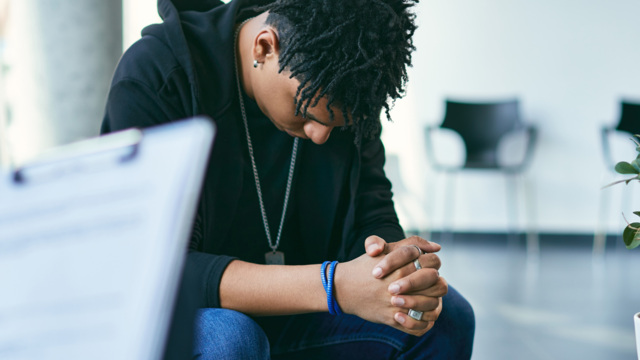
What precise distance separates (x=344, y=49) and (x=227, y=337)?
0.48 meters

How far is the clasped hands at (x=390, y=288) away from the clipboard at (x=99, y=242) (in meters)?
0.52

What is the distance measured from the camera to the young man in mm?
740

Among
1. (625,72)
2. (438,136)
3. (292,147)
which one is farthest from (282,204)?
(625,72)

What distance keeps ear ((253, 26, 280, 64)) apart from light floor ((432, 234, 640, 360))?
1201mm

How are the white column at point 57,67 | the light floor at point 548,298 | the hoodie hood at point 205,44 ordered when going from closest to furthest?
the hoodie hood at point 205,44 → the light floor at point 548,298 → the white column at point 57,67

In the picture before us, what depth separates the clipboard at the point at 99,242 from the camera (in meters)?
0.24

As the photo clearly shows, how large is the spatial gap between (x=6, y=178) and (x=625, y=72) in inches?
162

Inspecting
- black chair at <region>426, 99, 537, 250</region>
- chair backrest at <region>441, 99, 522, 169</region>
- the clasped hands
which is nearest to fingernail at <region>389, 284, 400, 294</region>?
the clasped hands

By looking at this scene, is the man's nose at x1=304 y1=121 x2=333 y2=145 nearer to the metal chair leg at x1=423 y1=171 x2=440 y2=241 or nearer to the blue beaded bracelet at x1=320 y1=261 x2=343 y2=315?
the blue beaded bracelet at x1=320 y1=261 x2=343 y2=315

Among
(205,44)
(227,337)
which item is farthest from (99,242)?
(205,44)

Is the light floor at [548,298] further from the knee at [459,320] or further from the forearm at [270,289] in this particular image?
the forearm at [270,289]

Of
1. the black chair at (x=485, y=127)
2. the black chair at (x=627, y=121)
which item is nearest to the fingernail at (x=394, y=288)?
the black chair at (x=485, y=127)

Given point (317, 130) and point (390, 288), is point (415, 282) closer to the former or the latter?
point (390, 288)

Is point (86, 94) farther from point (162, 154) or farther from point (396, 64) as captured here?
point (162, 154)
